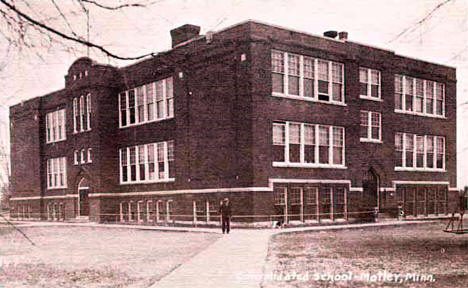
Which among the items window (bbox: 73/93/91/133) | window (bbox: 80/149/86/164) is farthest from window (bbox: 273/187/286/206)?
window (bbox: 80/149/86/164)

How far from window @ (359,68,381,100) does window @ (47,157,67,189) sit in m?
22.4

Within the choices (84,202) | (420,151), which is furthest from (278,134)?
(84,202)

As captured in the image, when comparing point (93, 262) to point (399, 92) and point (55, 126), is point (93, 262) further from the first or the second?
point (55, 126)

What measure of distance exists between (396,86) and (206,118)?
42.8 ft

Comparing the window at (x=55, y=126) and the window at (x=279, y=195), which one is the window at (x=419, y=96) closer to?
the window at (x=279, y=195)

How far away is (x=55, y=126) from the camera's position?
4159 centimetres

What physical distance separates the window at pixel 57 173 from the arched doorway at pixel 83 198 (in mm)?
3006

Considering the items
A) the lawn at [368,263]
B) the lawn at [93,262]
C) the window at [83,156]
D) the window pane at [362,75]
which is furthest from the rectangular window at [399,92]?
the window at [83,156]

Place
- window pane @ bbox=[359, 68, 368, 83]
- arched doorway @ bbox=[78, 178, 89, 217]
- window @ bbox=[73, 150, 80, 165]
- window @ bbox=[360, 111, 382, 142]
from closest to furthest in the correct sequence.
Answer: window pane @ bbox=[359, 68, 368, 83] < window @ bbox=[360, 111, 382, 142] < arched doorway @ bbox=[78, 178, 89, 217] < window @ bbox=[73, 150, 80, 165]

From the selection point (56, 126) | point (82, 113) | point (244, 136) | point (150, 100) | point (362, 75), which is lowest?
point (244, 136)

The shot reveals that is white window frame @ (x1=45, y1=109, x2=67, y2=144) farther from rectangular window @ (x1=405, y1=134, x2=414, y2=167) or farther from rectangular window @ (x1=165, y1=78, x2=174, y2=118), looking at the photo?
rectangular window @ (x1=405, y1=134, x2=414, y2=167)

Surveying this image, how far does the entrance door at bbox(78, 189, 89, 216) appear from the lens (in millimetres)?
36625

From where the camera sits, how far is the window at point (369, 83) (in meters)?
31.2

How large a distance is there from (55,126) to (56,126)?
172 mm
